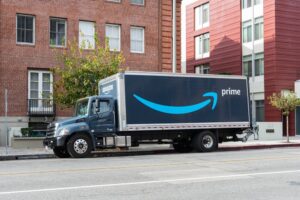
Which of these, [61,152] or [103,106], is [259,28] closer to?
[103,106]

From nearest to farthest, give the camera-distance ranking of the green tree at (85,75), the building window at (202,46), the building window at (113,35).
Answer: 1. the green tree at (85,75)
2. the building window at (113,35)
3. the building window at (202,46)

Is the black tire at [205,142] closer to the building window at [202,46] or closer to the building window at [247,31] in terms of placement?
the building window at [247,31]

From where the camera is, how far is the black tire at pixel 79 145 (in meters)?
18.5

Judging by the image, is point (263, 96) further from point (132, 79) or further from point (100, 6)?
point (132, 79)

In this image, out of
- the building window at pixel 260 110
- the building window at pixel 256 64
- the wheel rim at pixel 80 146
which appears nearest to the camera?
the wheel rim at pixel 80 146

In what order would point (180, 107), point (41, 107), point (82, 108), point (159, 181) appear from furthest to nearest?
point (41, 107), point (180, 107), point (82, 108), point (159, 181)

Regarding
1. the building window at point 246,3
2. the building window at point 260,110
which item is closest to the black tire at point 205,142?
the building window at point 260,110

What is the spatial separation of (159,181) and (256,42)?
101 ft

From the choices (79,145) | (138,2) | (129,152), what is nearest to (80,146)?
(79,145)

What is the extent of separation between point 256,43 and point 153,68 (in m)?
12.8

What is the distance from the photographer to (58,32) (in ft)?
92.7

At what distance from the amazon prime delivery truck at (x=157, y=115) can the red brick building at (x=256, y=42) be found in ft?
54.8

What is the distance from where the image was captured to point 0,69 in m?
26.3

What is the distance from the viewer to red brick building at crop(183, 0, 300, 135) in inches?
1474
